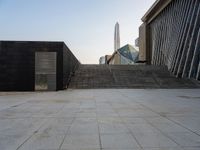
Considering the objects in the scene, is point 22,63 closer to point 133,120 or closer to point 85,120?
point 85,120

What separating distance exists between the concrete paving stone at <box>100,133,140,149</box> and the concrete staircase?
74.3ft

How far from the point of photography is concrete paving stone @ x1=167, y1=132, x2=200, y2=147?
19.5 ft

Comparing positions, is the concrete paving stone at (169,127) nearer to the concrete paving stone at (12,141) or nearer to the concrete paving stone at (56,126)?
the concrete paving stone at (56,126)

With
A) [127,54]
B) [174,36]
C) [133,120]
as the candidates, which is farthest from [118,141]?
[127,54]

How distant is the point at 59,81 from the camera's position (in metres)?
27.6

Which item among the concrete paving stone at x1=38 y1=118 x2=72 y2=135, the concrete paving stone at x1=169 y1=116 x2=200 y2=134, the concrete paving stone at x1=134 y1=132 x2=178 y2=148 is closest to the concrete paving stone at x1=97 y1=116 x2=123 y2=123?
the concrete paving stone at x1=38 y1=118 x2=72 y2=135

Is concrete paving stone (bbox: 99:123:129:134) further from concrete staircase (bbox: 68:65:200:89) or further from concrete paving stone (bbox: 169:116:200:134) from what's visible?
concrete staircase (bbox: 68:65:200:89)

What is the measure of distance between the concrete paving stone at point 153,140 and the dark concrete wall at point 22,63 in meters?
21.3

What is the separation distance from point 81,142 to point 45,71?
2230cm

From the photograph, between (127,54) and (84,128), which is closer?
(84,128)

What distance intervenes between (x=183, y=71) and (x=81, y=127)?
3217 cm

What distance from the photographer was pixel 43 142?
6.10 meters

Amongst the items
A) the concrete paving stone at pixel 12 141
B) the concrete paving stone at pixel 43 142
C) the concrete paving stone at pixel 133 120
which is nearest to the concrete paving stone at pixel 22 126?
the concrete paving stone at pixel 12 141

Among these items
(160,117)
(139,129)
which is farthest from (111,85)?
(139,129)
